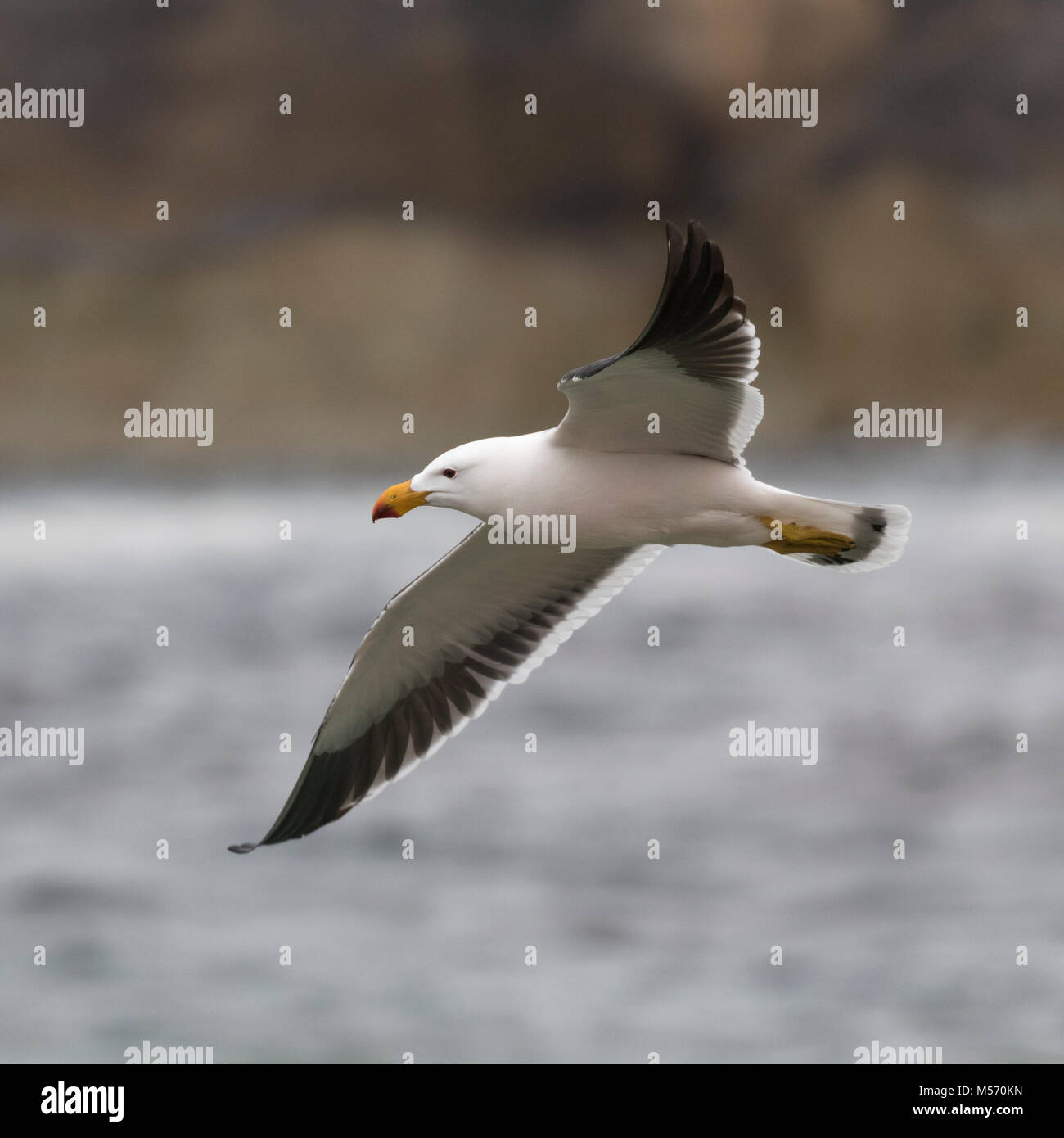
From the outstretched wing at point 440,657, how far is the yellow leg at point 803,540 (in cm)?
64

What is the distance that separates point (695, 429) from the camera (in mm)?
3250

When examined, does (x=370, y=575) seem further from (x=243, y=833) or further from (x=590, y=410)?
(x=590, y=410)

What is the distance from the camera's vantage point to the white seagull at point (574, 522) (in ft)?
9.88

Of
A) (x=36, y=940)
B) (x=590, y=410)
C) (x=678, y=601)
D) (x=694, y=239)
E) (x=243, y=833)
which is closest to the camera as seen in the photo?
(x=694, y=239)

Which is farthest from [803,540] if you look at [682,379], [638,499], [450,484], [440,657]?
[440,657]

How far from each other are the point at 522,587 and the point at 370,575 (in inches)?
861

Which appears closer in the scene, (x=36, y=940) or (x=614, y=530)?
(x=614, y=530)

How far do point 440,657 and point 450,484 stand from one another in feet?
3.12

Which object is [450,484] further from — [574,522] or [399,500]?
[574,522]

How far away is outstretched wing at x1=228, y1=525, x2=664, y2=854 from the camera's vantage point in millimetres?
3920

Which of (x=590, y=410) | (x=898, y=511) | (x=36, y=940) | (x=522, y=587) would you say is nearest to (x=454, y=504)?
(x=590, y=410)

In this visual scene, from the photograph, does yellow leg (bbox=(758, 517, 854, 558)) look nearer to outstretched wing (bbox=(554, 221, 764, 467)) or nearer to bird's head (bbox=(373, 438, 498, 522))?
outstretched wing (bbox=(554, 221, 764, 467))

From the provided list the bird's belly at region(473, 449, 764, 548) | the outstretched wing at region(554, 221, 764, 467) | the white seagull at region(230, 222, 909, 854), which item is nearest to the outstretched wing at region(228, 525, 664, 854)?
the white seagull at region(230, 222, 909, 854)

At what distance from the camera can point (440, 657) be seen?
161 inches
